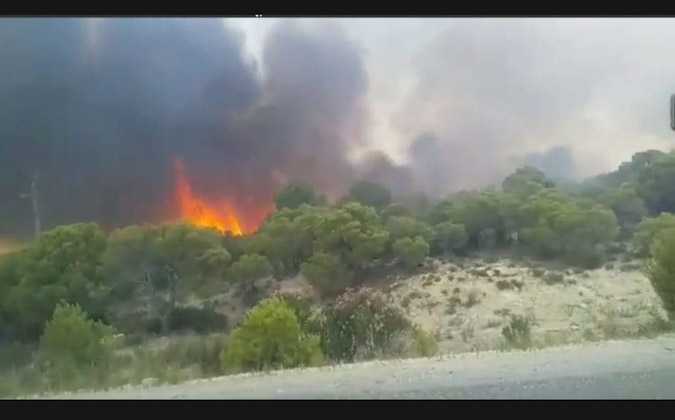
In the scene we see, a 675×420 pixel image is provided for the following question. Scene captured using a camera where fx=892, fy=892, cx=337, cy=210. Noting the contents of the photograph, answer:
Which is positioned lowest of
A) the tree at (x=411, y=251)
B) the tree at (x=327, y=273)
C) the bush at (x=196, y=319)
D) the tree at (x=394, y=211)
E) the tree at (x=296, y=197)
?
the bush at (x=196, y=319)

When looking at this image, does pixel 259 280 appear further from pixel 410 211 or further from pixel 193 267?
A: pixel 410 211

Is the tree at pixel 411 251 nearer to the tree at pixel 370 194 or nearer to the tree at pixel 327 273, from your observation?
the tree at pixel 370 194

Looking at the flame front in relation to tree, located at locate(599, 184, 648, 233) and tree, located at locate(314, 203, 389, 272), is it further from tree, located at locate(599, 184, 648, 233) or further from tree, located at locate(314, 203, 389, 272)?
tree, located at locate(599, 184, 648, 233)

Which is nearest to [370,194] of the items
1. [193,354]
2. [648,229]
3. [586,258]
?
[193,354]

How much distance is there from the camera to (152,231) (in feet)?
49.7

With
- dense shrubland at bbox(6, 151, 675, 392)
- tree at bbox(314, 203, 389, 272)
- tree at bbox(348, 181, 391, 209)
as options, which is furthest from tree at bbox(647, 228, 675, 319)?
tree at bbox(348, 181, 391, 209)

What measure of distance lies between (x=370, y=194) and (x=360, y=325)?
2.79 m

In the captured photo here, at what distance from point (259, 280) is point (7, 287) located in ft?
13.2

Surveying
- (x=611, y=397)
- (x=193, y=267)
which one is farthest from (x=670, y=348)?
(x=193, y=267)

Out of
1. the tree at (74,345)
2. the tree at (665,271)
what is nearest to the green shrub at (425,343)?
the tree at (665,271)

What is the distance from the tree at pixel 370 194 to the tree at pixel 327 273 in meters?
1.20

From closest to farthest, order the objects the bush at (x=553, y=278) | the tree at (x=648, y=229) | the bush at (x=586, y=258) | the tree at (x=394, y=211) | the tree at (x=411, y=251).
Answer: the tree at (x=411, y=251)
the tree at (x=394, y=211)
the tree at (x=648, y=229)
the bush at (x=553, y=278)
the bush at (x=586, y=258)

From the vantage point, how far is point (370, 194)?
16.1 m

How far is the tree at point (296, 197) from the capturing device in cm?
1562
